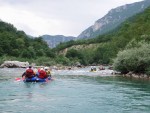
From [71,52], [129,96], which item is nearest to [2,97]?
[129,96]

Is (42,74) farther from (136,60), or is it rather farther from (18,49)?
(18,49)

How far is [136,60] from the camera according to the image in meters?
57.7

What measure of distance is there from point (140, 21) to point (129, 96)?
7043cm

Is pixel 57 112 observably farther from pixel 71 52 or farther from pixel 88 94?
pixel 71 52

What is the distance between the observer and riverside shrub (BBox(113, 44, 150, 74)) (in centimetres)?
5647

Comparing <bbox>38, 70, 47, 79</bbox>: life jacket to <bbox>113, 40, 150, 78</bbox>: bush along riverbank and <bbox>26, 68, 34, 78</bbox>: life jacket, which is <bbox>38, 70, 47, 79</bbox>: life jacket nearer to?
<bbox>26, 68, 34, 78</bbox>: life jacket

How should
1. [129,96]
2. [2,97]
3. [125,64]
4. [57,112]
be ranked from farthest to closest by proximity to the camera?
[125,64], [129,96], [2,97], [57,112]

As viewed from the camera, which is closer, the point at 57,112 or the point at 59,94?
the point at 57,112

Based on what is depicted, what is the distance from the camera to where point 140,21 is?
98.1 metres

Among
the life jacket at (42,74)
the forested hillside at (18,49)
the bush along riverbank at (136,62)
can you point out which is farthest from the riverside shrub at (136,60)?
the forested hillside at (18,49)

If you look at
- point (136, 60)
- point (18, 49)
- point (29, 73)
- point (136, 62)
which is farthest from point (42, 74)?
point (18, 49)

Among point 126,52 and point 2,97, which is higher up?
point 126,52

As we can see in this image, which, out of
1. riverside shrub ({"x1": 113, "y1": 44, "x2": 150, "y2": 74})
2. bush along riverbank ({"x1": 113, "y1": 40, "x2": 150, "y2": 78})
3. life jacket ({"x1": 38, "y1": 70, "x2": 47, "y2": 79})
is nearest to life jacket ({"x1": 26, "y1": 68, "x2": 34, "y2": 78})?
life jacket ({"x1": 38, "y1": 70, "x2": 47, "y2": 79})

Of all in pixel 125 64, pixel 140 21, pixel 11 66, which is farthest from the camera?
pixel 11 66
